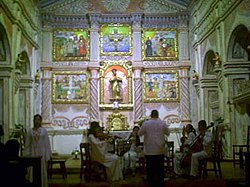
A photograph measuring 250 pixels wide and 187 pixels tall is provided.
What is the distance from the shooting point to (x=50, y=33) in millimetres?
19516

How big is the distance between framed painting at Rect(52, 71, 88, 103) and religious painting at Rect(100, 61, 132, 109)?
0.84 metres

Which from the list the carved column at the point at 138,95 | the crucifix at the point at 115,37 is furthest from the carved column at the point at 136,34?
the carved column at the point at 138,95

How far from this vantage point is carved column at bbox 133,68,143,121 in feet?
62.5

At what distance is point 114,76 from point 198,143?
32.2 ft

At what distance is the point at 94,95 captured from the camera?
1908cm

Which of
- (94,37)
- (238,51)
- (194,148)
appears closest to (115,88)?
(94,37)

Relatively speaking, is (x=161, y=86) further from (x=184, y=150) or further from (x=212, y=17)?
(x=184, y=150)

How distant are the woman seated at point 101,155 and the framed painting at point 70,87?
31.3 feet

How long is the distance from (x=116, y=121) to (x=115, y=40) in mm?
3913

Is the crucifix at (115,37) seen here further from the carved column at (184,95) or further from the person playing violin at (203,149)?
the person playing violin at (203,149)

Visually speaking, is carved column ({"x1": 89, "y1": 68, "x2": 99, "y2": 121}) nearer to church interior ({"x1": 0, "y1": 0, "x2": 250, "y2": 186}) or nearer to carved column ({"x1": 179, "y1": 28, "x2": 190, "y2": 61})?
church interior ({"x1": 0, "y1": 0, "x2": 250, "y2": 186})

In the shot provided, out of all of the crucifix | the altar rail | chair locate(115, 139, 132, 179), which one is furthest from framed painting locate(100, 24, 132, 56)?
chair locate(115, 139, 132, 179)

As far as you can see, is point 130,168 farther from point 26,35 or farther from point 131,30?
point 131,30

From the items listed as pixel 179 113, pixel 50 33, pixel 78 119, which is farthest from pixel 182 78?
pixel 50 33
